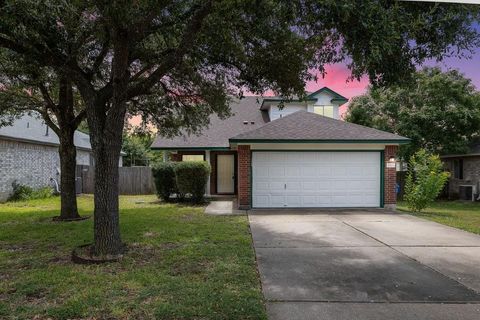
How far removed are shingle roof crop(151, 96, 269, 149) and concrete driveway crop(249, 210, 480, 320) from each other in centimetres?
923

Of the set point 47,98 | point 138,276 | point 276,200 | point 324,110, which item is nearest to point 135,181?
point 276,200

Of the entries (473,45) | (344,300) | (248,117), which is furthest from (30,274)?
(248,117)

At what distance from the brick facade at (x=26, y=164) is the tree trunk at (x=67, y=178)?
7109mm

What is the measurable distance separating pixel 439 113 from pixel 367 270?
1610cm

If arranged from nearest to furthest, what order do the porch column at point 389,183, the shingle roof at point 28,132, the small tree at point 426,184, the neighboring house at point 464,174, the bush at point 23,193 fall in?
the small tree at point 426,184, the porch column at point 389,183, the shingle roof at point 28,132, the bush at point 23,193, the neighboring house at point 464,174

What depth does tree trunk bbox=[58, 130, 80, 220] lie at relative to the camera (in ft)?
37.6

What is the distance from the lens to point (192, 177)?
50.8 feet

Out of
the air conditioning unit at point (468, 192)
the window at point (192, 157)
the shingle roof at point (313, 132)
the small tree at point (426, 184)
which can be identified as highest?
the shingle roof at point (313, 132)

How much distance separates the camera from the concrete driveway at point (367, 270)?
15.0ft

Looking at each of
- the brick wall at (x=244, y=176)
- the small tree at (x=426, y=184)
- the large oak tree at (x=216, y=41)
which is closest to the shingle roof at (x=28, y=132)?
the brick wall at (x=244, y=176)

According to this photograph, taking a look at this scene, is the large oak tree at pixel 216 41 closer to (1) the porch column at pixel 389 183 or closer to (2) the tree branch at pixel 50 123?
(2) the tree branch at pixel 50 123

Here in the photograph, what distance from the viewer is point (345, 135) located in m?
14.0

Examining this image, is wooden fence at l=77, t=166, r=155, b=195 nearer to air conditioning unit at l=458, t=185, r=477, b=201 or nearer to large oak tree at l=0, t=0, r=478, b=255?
large oak tree at l=0, t=0, r=478, b=255

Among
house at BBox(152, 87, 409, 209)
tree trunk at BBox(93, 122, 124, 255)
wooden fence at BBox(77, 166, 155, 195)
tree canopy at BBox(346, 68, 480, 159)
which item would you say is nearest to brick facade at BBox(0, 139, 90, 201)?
wooden fence at BBox(77, 166, 155, 195)
